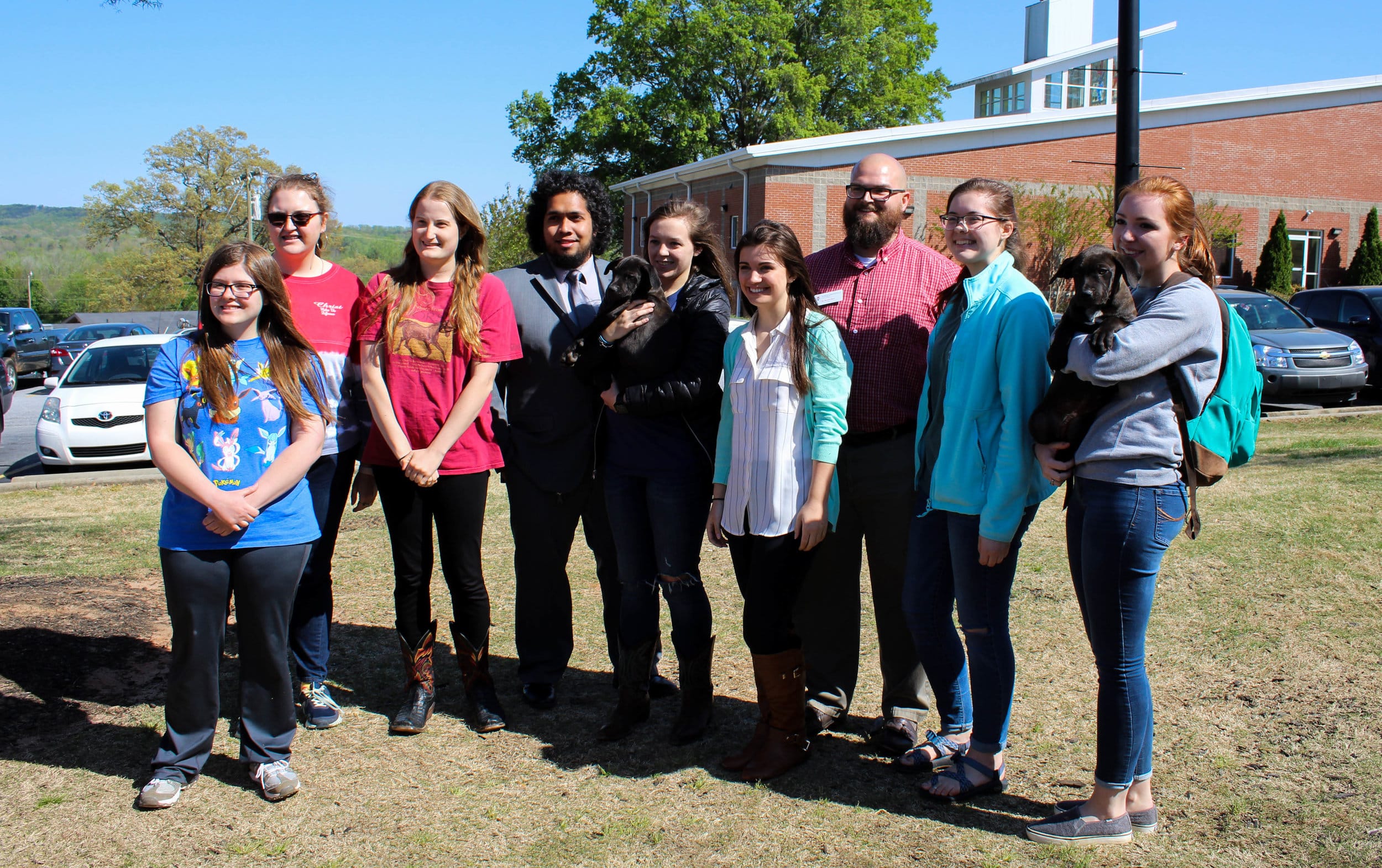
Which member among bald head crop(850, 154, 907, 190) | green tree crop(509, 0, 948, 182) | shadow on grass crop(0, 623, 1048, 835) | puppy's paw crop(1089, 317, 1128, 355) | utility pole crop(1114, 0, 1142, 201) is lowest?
shadow on grass crop(0, 623, 1048, 835)

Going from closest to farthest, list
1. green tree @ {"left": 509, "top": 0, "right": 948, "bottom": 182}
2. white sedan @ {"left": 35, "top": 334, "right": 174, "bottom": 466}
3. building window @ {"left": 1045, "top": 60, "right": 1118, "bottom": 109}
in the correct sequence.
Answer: white sedan @ {"left": 35, "top": 334, "right": 174, "bottom": 466}, green tree @ {"left": 509, "top": 0, "right": 948, "bottom": 182}, building window @ {"left": 1045, "top": 60, "right": 1118, "bottom": 109}

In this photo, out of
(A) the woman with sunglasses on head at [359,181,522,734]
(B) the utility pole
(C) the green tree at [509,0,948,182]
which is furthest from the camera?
(C) the green tree at [509,0,948,182]

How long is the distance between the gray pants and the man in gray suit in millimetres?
859

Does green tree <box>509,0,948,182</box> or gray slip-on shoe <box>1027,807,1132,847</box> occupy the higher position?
green tree <box>509,0,948,182</box>

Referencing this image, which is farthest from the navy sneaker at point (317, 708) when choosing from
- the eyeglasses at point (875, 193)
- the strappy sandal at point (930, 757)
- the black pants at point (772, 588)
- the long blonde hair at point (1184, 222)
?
the long blonde hair at point (1184, 222)

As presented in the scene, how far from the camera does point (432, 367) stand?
12.8 ft

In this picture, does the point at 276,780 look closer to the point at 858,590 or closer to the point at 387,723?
the point at 387,723

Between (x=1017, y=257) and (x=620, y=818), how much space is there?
7.86 ft

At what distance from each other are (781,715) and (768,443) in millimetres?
1004

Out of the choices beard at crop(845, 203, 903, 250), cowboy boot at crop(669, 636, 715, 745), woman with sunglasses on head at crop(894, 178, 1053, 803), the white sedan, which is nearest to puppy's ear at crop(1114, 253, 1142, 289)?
woman with sunglasses on head at crop(894, 178, 1053, 803)

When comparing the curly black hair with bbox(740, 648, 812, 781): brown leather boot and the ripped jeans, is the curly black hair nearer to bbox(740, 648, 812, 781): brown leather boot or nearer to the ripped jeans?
the ripped jeans

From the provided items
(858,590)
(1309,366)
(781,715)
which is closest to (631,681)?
Answer: (781,715)

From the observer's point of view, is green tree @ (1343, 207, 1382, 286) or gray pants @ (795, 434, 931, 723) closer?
gray pants @ (795, 434, 931, 723)

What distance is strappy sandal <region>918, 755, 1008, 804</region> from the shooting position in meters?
3.39
